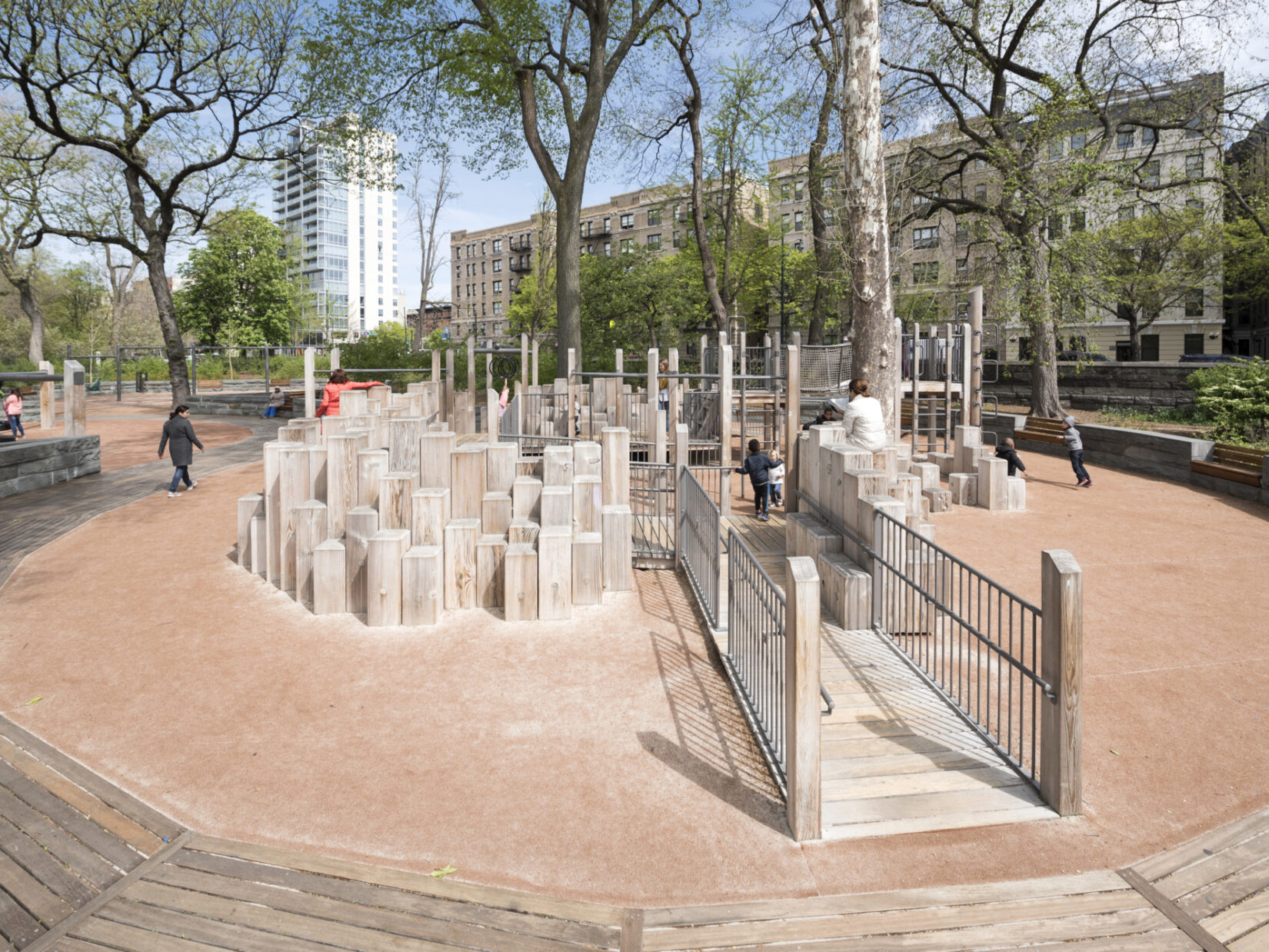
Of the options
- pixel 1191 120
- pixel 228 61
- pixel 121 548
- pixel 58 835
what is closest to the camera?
pixel 58 835

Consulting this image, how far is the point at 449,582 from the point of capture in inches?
330

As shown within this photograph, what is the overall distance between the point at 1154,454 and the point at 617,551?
1294 centimetres

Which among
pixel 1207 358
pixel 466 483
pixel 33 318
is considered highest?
pixel 33 318

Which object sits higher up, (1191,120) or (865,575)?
(1191,120)

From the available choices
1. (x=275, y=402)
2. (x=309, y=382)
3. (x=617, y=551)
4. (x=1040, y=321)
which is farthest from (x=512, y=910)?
(x=275, y=402)

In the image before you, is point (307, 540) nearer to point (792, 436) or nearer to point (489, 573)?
point (489, 573)

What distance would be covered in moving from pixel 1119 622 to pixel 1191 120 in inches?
855

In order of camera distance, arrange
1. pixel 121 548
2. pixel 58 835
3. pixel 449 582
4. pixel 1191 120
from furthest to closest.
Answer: pixel 1191 120 < pixel 121 548 < pixel 449 582 < pixel 58 835

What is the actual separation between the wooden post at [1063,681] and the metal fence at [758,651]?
1.48 meters

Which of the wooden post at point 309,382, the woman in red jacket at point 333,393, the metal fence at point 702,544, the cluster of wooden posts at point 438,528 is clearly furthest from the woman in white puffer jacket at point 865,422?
the wooden post at point 309,382

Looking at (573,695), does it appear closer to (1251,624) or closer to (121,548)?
(1251,624)

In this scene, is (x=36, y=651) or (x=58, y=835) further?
(x=36, y=651)

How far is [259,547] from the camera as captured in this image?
940 cm

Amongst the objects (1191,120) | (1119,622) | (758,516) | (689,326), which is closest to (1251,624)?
(1119,622)
